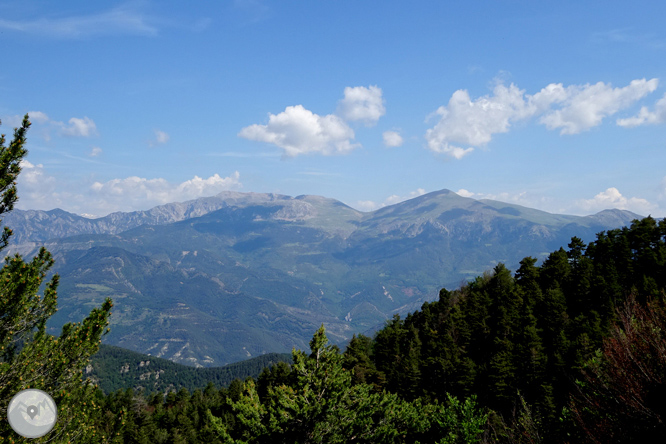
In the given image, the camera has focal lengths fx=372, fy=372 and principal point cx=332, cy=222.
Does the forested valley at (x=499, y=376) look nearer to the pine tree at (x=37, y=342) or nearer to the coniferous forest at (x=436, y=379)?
the coniferous forest at (x=436, y=379)

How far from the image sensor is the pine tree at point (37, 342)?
11.8m

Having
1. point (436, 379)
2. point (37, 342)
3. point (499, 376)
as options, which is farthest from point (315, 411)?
point (436, 379)

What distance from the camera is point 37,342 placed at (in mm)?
13172

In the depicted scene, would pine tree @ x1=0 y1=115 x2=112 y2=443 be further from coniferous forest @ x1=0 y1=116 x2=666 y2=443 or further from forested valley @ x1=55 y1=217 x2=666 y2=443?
forested valley @ x1=55 y1=217 x2=666 y2=443

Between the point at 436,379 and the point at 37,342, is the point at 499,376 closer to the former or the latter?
the point at 436,379

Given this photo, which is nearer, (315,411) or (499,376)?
(315,411)

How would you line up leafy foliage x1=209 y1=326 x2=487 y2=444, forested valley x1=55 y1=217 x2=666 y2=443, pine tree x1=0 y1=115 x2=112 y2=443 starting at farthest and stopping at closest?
leafy foliage x1=209 y1=326 x2=487 y2=444 → forested valley x1=55 y1=217 x2=666 y2=443 → pine tree x1=0 y1=115 x2=112 y2=443

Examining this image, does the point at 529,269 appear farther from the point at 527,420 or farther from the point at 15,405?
the point at 15,405

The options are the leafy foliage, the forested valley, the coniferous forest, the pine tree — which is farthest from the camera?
the leafy foliage

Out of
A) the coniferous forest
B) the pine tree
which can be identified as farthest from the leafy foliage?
the pine tree

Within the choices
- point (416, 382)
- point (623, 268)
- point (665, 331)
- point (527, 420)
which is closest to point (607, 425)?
point (665, 331)

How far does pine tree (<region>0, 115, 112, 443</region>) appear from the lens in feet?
A: 38.9

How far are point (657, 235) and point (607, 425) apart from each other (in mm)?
73638

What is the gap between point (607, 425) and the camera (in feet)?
43.1
